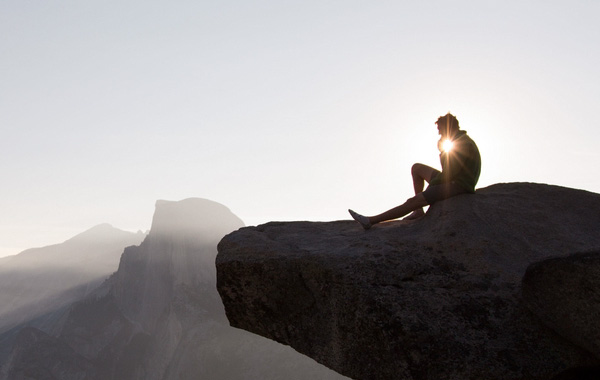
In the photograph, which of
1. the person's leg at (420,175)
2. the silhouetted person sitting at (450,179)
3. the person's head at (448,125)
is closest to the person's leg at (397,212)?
the silhouetted person sitting at (450,179)

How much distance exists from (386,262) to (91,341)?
3915 inches

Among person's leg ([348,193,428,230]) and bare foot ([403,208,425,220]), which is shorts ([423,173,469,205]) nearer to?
person's leg ([348,193,428,230])

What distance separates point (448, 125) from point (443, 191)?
129 centimetres

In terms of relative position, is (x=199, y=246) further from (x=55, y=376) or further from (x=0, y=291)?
(x=0, y=291)

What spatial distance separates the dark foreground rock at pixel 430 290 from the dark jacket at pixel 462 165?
33 centimetres

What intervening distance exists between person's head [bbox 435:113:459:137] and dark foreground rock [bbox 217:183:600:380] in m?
1.24

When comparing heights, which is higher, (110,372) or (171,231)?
(171,231)

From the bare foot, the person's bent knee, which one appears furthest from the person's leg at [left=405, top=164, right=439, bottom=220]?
the person's bent knee

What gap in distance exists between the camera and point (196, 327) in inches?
2682

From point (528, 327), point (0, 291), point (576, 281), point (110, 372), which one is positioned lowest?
point (110, 372)

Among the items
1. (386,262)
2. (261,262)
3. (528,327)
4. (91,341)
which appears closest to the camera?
(528,327)

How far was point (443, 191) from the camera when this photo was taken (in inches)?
279

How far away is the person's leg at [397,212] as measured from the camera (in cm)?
713

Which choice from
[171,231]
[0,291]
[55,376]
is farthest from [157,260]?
[0,291]
